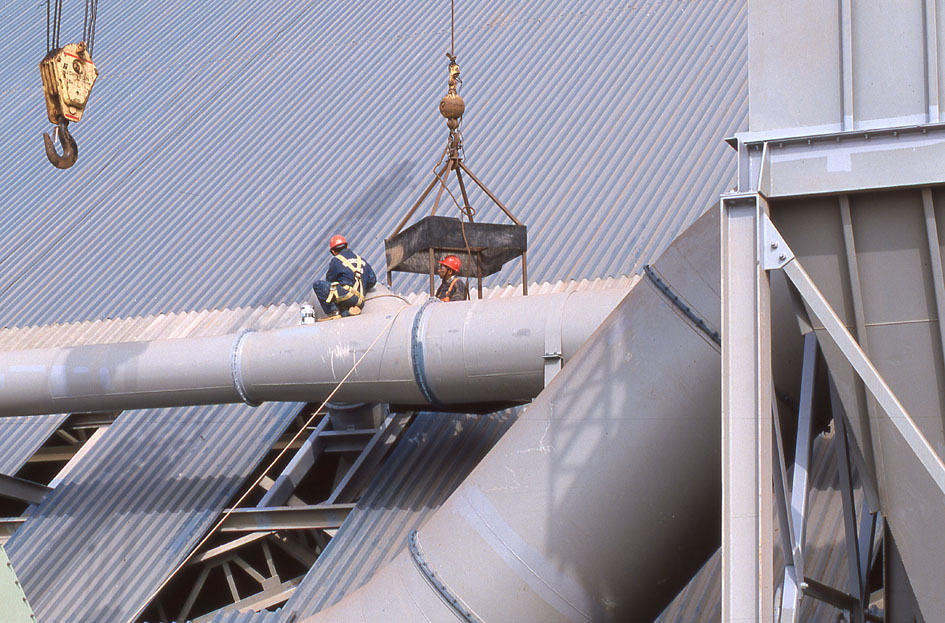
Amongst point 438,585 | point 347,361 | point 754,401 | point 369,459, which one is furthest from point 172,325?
point 754,401

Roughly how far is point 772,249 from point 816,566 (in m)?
4.32

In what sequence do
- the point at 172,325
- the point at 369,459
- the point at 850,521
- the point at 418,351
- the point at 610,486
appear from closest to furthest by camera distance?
1. the point at 850,521
2. the point at 610,486
3. the point at 418,351
4. the point at 369,459
5. the point at 172,325

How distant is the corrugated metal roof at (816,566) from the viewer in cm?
1062

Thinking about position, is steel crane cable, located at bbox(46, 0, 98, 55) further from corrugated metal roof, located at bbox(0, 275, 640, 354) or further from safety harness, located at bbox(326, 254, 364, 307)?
safety harness, located at bbox(326, 254, 364, 307)

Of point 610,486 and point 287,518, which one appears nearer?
point 610,486

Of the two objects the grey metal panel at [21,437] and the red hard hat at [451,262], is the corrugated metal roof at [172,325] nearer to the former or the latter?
the grey metal panel at [21,437]

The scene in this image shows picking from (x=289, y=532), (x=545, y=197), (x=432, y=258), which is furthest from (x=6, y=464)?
(x=545, y=197)

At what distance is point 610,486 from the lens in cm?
902

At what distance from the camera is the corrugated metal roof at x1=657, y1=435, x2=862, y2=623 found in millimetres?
10625

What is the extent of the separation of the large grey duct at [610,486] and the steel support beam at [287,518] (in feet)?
12.9

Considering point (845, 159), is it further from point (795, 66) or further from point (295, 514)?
point (295, 514)

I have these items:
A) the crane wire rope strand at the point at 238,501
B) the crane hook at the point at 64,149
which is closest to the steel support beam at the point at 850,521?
the crane wire rope strand at the point at 238,501

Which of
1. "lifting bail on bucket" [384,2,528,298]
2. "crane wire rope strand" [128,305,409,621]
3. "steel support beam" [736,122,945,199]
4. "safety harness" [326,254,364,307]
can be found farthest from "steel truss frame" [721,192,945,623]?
"safety harness" [326,254,364,307]

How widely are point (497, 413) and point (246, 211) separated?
6805mm
